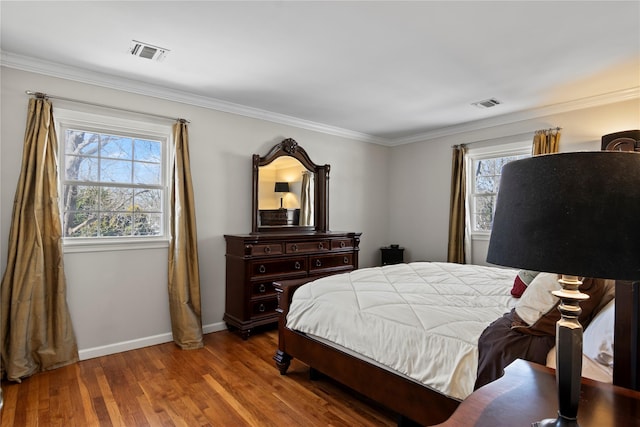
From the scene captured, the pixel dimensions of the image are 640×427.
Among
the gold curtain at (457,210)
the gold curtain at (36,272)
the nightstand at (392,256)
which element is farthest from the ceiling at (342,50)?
the nightstand at (392,256)

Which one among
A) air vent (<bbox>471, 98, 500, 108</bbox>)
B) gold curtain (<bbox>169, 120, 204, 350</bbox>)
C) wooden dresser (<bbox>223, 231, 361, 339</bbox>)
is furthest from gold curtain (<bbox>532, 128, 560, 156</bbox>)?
gold curtain (<bbox>169, 120, 204, 350</bbox>)

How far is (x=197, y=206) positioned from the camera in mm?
3711

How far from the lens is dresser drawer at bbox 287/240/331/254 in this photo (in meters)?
3.89

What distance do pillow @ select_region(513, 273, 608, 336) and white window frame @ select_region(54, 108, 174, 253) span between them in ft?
10.3

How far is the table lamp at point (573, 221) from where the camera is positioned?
67cm

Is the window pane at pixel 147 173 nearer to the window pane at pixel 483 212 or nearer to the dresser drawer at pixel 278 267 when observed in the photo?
the dresser drawer at pixel 278 267

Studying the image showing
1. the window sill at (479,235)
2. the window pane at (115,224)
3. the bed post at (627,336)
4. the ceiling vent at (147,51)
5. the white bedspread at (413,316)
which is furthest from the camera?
the window sill at (479,235)

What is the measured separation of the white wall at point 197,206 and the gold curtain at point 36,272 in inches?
4.8

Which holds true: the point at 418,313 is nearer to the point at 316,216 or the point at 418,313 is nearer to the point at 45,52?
the point at 316,216

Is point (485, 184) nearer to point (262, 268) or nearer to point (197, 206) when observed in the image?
point (262, 268)

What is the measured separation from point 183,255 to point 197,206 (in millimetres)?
571

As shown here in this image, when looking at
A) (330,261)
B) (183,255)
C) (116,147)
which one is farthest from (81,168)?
(330,261)

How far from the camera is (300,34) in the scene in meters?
2.39

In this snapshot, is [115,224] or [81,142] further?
[115,224]
